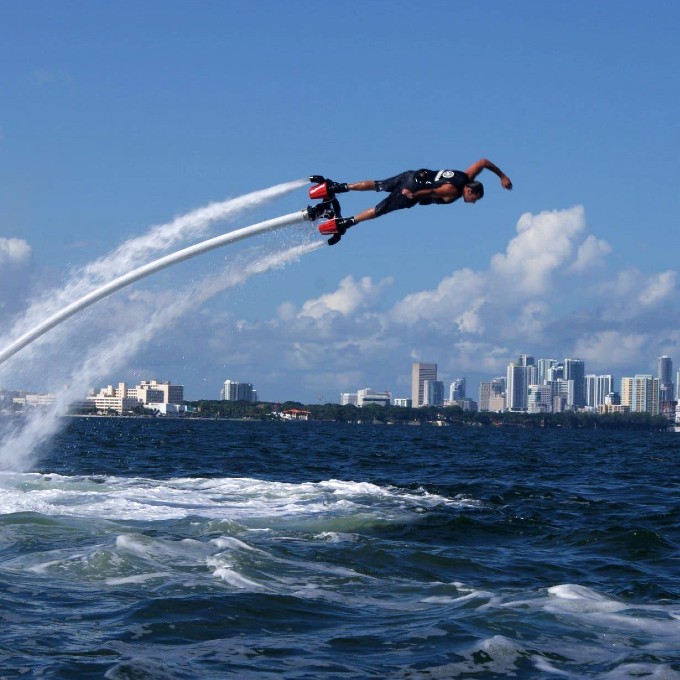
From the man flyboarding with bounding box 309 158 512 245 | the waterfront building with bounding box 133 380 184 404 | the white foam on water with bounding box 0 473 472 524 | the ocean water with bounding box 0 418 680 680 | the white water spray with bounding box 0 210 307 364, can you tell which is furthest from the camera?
the waterfront building with bounding box 133 380 184 404

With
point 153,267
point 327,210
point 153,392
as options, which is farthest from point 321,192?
point 153,392

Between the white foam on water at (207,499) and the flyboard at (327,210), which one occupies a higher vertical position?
the flyboard at (327,210)

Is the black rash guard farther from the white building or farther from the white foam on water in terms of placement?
the white building

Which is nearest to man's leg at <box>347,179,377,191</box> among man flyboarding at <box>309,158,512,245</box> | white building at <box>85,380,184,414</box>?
man flyboarding at <box>309,158,512,245</box>

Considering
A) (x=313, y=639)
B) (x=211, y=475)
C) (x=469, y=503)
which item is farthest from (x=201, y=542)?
(x=211, y=475)

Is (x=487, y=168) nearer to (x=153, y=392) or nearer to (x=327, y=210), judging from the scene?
(x=327, y=210)

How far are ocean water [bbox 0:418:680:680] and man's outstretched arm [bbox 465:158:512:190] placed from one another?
5.78m

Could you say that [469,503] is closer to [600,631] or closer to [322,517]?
[322,517]

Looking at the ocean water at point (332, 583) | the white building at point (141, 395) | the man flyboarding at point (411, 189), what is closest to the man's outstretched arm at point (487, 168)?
the man flyboarding at point (411, 189)

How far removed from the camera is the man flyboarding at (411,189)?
579 inches

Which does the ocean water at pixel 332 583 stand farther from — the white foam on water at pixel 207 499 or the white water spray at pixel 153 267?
the white water spray at pixel 153 267

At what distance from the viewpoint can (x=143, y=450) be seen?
5941 centimetres

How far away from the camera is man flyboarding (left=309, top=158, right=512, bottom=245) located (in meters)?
14.7

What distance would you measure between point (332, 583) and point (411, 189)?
19.5ft
